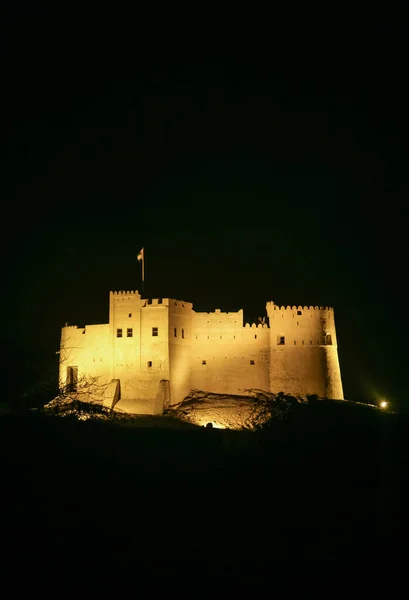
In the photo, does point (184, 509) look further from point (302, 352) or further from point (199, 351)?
point (302, 352)

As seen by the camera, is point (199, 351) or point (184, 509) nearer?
point (184, 509)

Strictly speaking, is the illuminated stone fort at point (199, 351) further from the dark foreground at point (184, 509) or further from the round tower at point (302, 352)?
the dark foreground at point (184, 509)

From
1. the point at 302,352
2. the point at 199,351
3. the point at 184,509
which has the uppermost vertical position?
the point at 199,351

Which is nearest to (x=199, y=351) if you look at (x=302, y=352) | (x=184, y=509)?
(x=302, y=352)

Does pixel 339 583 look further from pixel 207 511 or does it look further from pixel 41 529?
pixel 41 529

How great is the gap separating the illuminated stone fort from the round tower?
0.08 meters

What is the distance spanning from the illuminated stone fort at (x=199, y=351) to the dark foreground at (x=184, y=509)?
1825cm

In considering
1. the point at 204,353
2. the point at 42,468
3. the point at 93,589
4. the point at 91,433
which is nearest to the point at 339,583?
the point at 93,589

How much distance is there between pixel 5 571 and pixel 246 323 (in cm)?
3275

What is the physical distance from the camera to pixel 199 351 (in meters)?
39.9

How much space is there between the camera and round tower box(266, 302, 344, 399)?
3956 centimetres

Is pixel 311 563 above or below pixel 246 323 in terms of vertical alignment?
below

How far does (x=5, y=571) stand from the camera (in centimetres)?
845

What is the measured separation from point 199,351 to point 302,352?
26.1 ft
